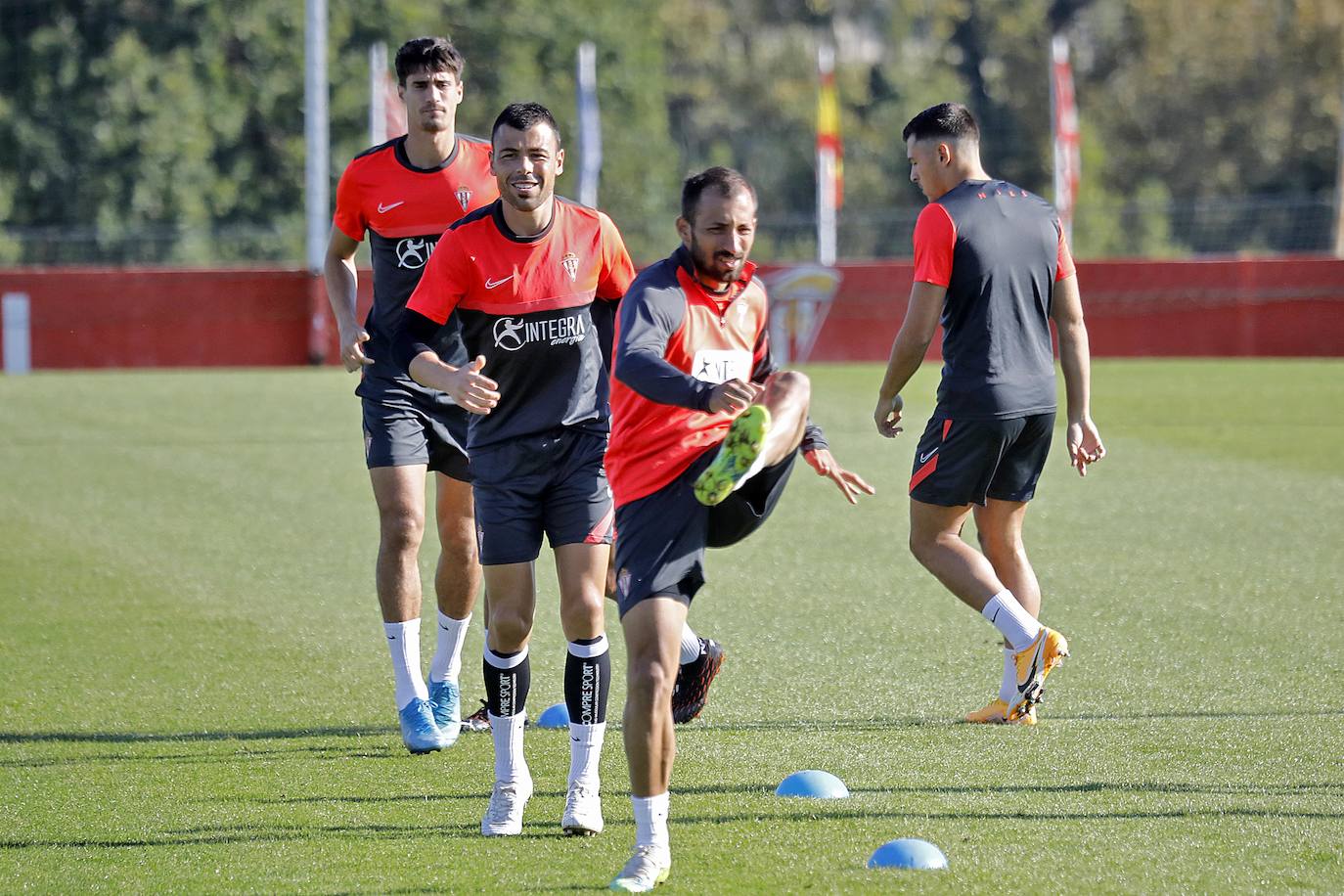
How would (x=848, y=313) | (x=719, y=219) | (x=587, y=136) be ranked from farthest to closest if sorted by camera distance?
(x=587, y=136) < (x=848, y=313) < (x=719, y=219)

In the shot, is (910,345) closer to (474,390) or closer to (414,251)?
(414,251)

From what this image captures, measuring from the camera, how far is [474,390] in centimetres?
500

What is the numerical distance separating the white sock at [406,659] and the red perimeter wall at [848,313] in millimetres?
19623

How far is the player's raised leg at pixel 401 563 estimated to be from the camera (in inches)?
252

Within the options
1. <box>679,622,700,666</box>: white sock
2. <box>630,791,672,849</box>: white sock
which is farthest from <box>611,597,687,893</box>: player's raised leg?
<box>679,622,700,666</box>: white sock

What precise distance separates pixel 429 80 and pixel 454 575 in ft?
6.07

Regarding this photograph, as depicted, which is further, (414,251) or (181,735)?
(414,251)

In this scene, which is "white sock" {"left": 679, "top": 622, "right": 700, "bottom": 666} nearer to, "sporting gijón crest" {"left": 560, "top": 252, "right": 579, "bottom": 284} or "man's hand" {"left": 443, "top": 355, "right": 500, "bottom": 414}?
"sporting gijón crest" {"left": 560, "top": 252, "right": 579, "bottom": 284}

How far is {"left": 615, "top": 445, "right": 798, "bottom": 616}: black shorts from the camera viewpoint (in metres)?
4.69

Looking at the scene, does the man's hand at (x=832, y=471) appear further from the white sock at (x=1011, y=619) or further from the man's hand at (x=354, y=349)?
the man's hand at (x=354, y=349)

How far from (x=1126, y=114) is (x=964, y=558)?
50.9 metres

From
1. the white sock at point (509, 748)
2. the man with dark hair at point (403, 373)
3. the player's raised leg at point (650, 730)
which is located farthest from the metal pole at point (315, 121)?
the player's raised leg at point (650, 730)

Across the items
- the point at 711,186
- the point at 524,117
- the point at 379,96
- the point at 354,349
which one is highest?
the point at 379,96

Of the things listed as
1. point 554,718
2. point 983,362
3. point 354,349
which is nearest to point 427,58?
point 354,349
